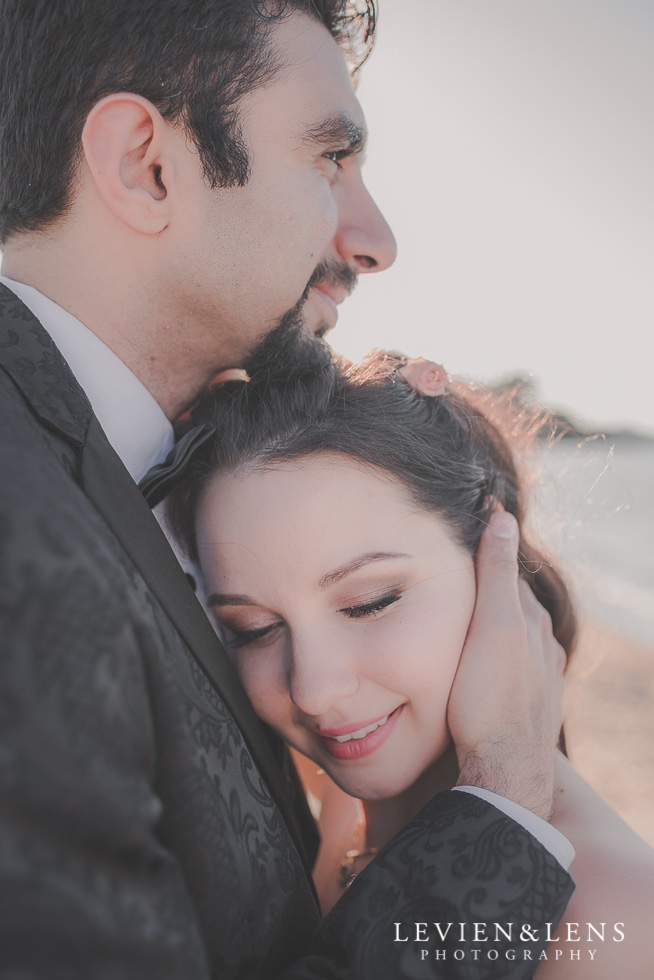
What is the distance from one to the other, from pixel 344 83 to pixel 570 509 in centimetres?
179

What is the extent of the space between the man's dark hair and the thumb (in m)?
1.37

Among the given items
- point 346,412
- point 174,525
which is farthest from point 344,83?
point 174,525

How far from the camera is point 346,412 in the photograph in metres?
2.20

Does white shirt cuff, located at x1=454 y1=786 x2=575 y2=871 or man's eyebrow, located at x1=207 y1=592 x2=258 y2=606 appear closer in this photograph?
white shirt cuff, located at x1=454 y1=786 x2=575 y2=871

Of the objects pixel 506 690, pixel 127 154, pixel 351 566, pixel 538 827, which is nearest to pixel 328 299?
pixel 127 154

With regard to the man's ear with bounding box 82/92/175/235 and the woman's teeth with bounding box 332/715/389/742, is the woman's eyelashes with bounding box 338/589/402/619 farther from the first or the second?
the man's ear with bounding box 82/92/175/235

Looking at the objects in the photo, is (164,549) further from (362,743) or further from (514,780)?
(514,780)

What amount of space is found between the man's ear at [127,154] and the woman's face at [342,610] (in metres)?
0.84

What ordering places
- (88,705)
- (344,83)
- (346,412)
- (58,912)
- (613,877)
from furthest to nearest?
(344,83) → (346,412) → (613,877) → (88,705) → (58,912)

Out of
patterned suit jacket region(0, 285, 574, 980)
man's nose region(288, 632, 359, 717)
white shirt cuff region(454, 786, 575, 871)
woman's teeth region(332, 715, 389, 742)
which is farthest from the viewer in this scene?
woman's teeth region(332, 715, 389, 742)

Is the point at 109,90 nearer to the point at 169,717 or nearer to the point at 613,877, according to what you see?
the point at 169,717

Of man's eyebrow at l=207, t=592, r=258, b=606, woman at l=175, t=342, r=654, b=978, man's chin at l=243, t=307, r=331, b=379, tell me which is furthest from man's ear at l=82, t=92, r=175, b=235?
man's eyebrow at l=207, t=592, r=258, b=606

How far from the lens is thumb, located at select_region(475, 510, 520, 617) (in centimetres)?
210

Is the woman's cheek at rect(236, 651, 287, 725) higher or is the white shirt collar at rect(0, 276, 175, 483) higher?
the white shirt collar at rect(0, 276, 175, 483)
